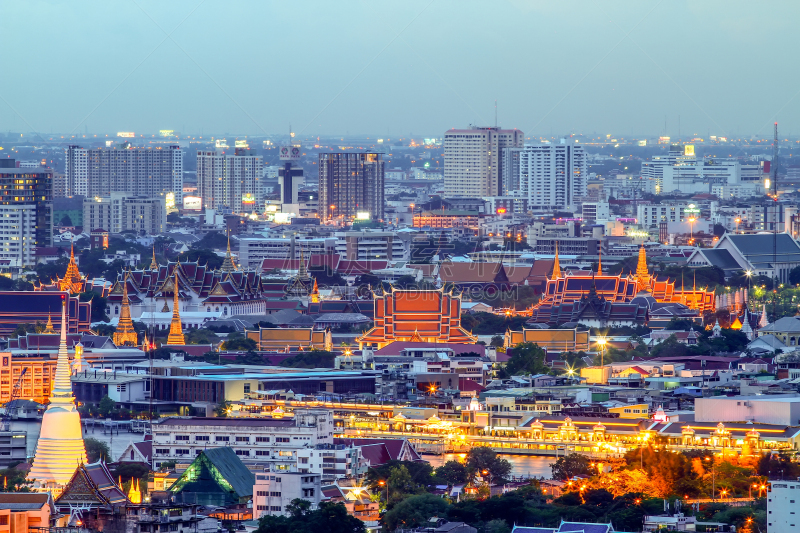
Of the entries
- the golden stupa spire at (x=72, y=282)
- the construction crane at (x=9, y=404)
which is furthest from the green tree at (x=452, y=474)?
the golden stupa spire at (x=72, y=282)

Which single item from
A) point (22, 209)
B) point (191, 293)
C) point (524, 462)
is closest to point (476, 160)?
point (22, 209)

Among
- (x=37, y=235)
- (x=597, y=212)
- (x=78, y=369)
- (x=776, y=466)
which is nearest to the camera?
(x=776, y=466)

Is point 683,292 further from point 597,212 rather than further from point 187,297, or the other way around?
point 597,212

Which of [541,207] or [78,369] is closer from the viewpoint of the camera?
[78,369]

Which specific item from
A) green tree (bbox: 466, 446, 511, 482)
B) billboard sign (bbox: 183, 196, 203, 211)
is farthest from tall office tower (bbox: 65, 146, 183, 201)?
green tree (bbox: 466, 446, 511, 482)

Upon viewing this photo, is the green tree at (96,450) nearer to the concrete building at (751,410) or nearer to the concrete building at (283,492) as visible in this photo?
the concrete building at (283,492)

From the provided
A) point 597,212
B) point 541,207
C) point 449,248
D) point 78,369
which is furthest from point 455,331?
point 541,207

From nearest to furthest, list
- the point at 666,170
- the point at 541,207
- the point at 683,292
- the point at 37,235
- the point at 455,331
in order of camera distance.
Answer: the point at 455,331 < the point at 683,292 < the point at 37,235 < the point at 541,207 < the point at 666,170
